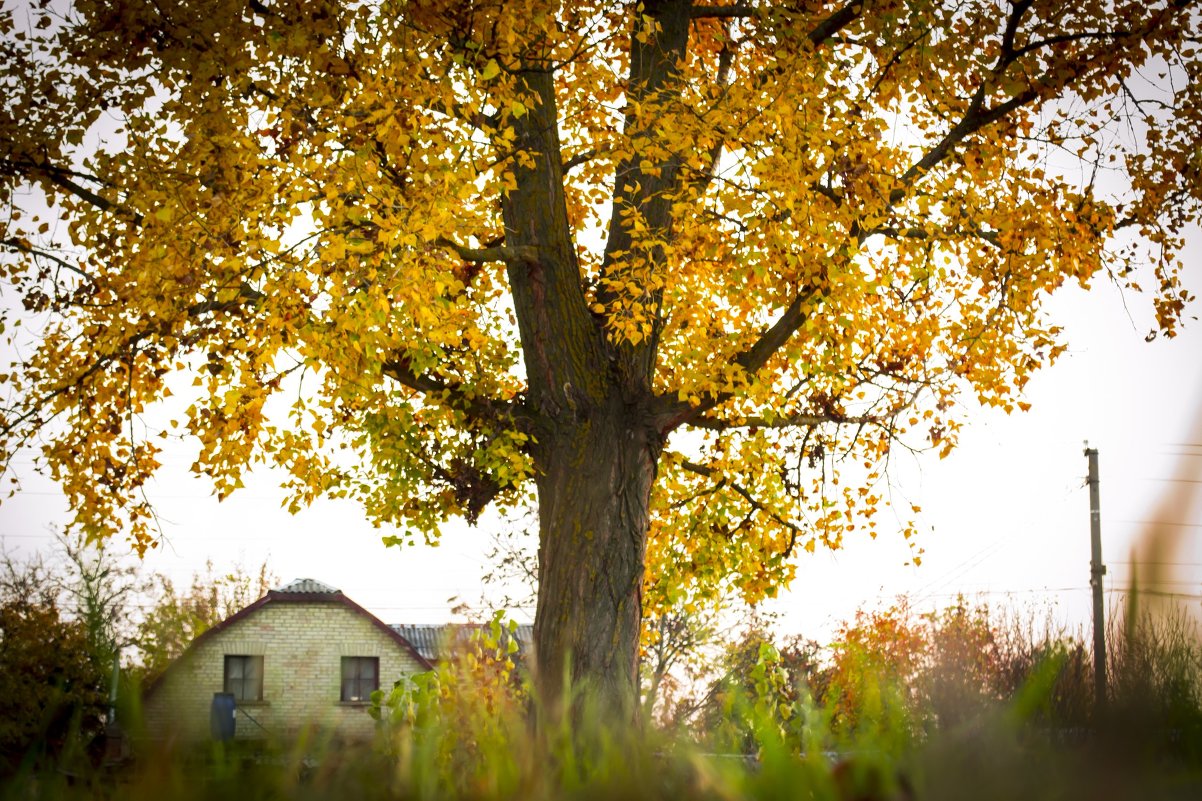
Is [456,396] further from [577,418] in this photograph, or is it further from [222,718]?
[222,718]

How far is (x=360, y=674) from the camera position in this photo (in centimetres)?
3206

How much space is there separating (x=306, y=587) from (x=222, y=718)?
3208 centimetres

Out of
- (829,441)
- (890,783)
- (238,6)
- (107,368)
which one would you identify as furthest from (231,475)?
(890,783)

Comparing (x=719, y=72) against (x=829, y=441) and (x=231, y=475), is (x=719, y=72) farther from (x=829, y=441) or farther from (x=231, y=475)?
(x=231, y=475)

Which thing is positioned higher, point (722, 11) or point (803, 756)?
point (722, 11)

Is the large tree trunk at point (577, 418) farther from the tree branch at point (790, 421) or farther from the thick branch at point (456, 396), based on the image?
the tree branch at point (790, 421)

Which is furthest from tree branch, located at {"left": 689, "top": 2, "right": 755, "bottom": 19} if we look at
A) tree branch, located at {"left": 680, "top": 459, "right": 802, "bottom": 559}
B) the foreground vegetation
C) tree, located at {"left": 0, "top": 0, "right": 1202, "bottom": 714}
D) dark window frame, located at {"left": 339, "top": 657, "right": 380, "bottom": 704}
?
dark window frame, located at {"left": 339, "top": 657, "right": 380, "bottom": 704}

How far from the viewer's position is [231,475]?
867 centimetres

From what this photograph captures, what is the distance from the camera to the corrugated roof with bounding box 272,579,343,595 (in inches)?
1244

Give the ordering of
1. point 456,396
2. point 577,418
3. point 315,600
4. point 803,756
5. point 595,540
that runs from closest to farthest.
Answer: point 803,756 < point 595,540 < point 577,418 < point 456,396 < point 315,600

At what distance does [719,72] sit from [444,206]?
5510 millimetres

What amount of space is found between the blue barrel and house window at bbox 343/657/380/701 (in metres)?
31.7

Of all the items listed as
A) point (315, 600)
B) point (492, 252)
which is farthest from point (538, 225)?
point (315, 600)

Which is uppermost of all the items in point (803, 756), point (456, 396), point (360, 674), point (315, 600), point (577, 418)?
point (456, 396)
